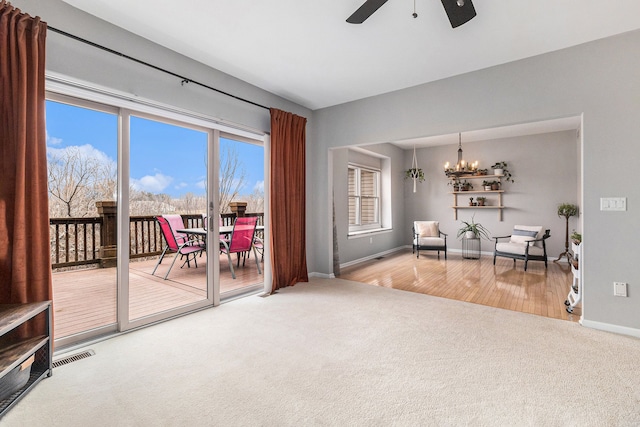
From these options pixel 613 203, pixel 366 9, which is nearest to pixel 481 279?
pixel 613 203

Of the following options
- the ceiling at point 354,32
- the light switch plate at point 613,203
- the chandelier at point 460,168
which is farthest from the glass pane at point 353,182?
the light switch plate at point 613,203

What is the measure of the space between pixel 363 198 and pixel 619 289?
15.5 ft

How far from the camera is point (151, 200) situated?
309 cm

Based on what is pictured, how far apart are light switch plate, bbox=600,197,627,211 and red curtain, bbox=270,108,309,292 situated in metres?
3.29

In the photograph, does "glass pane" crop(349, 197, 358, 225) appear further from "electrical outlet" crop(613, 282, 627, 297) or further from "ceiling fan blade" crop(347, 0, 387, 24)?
"ceiling fan blade" crop(347, 0, 387, 24)

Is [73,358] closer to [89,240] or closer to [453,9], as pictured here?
[89,240]

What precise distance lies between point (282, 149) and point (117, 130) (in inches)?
74.4

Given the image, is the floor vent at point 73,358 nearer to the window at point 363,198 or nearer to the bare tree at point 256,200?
the bare tree at point 256,200

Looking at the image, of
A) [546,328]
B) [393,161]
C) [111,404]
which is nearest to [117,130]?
[111,404]

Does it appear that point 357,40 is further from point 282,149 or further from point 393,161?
point 393,161

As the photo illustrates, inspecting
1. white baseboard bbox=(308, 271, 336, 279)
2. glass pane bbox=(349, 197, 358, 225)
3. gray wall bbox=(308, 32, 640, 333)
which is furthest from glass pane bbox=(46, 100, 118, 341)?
glass pane bbox=(349, 197, 358, 225)

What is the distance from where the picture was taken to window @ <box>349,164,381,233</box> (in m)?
6.71

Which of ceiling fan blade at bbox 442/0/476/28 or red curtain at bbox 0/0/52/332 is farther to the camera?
red curtain at bbox 0/0/52/332

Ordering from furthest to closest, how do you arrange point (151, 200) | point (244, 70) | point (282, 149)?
point (282, 149) → point (244, 70) → point (151, 200)
